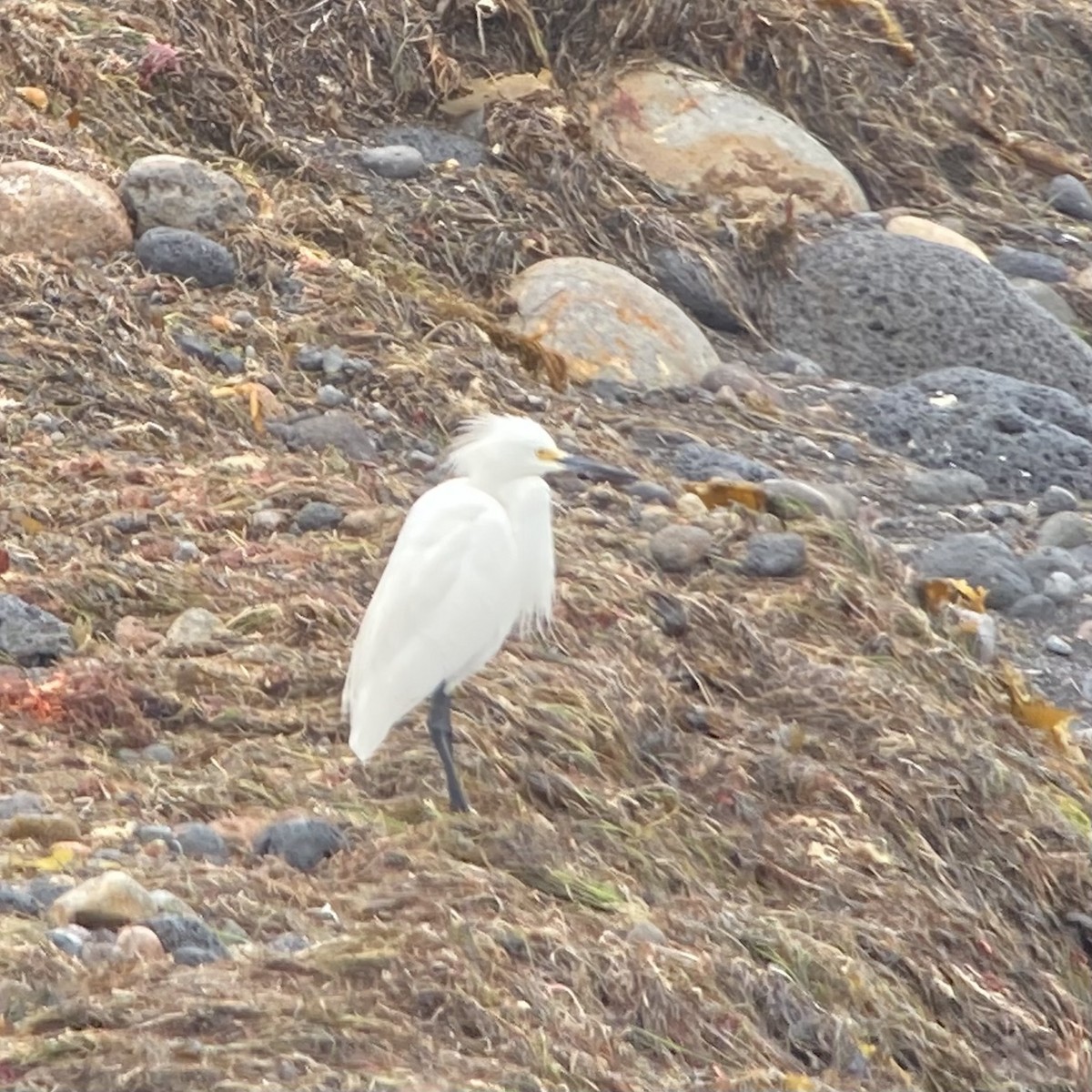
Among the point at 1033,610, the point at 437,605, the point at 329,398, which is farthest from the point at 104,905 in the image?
the point at 1033,610

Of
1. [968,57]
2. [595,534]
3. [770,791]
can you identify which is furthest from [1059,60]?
[770,791]

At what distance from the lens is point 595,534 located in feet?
20.0

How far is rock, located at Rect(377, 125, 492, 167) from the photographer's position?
861cm

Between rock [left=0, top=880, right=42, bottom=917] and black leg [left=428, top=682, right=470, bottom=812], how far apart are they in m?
0.95

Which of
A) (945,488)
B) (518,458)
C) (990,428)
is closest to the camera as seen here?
(518,458)

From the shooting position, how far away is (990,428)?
7730 mm

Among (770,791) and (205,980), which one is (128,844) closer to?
(205,980)

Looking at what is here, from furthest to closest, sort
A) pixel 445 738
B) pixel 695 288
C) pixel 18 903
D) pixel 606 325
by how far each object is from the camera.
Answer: pixel 695 288
pixel 606 325
pixel 445 738
pixel 18 903

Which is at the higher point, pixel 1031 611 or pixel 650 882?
pixel 650 882

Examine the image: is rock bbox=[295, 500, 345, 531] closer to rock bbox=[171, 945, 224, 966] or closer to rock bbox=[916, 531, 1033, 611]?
rock bbox=[916, 531, 1033, 611]

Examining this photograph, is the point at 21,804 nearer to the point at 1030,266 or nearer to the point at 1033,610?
the point at 1033,610

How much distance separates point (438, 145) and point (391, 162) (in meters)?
0.34

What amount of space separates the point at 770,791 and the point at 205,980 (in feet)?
6.08

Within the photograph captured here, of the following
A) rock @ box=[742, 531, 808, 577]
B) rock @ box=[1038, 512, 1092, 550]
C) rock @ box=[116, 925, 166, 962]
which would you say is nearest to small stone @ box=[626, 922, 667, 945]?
rock @ box=[116, 925, 166, 962]
